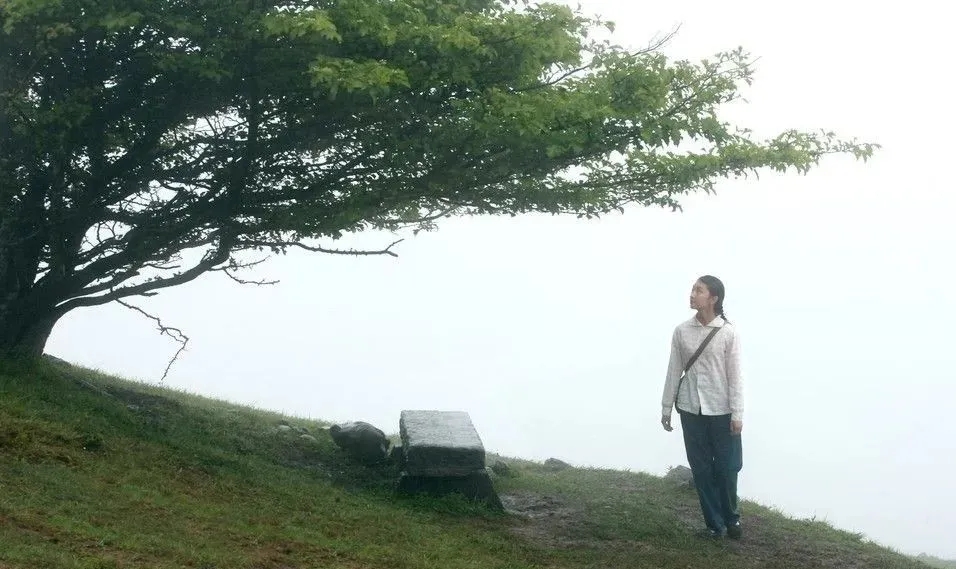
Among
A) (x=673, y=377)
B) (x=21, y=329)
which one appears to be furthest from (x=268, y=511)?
(x=21, y=329)

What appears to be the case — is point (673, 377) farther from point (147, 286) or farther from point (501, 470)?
point (147, 286)

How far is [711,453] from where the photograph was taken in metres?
9.04

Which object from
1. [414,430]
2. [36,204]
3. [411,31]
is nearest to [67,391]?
[36,204]

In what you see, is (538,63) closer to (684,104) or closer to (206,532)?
(684,104)

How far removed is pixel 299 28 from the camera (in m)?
8.41

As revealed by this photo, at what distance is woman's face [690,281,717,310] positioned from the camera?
8.91 meters

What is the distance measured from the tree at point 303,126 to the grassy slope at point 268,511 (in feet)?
6.86

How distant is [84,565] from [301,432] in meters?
7.51

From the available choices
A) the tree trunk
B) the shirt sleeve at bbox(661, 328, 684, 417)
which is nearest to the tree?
the tree trunk

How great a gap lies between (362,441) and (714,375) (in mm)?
4850

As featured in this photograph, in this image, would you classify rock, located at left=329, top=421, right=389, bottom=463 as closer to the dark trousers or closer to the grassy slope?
the grassy slope

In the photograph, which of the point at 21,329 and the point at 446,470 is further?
the point at 21,329

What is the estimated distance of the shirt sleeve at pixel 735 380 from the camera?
873 centimetres

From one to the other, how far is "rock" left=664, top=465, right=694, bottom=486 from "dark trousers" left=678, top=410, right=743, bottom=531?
10.2ft
